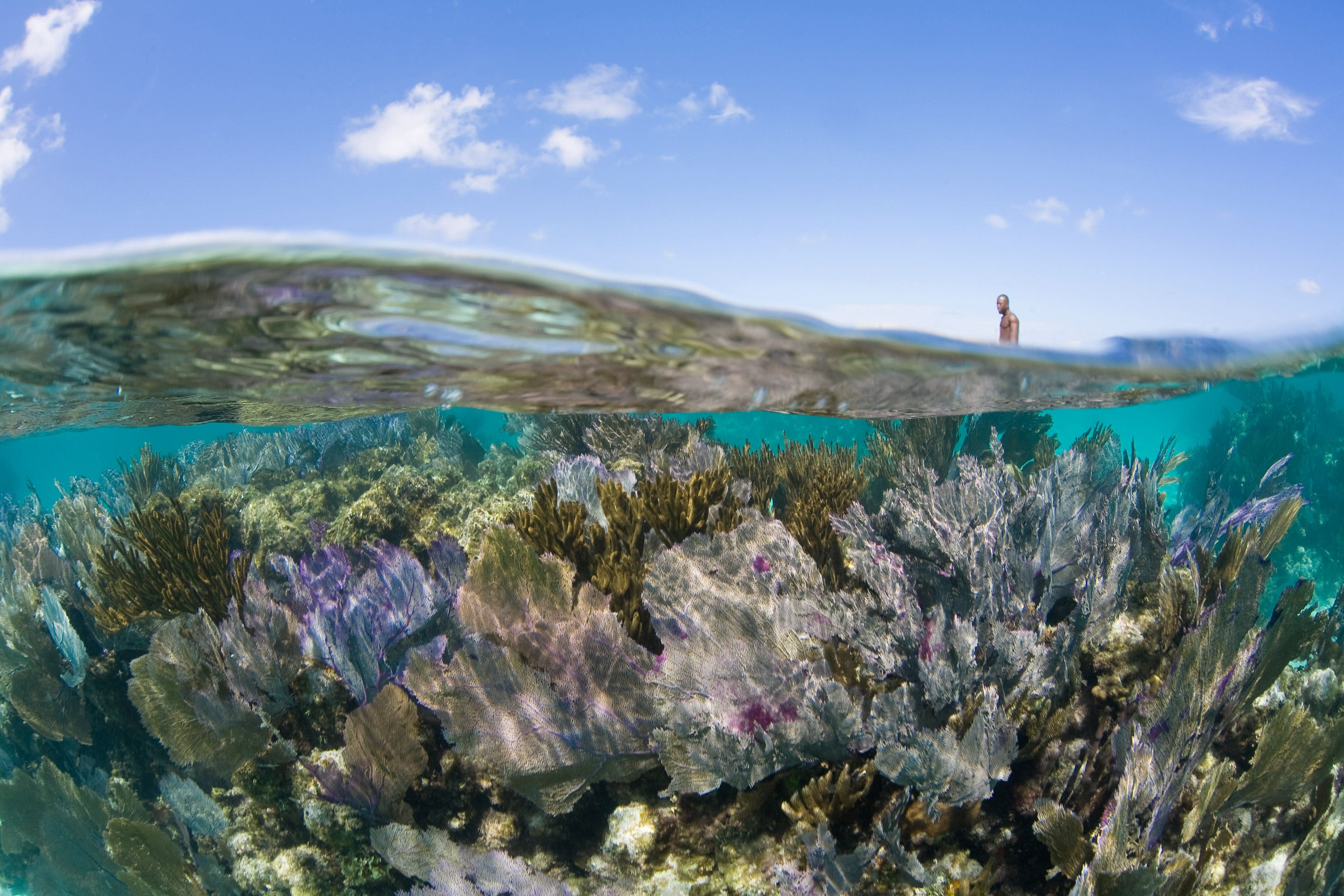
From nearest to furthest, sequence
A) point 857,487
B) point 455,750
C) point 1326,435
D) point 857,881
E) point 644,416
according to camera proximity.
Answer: point 857,881 → point 455,750 → point 857,487 → point 644,416 → point 1326,435

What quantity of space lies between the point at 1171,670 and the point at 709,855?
2.87 metres

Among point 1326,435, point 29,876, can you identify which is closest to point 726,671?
point 29,876

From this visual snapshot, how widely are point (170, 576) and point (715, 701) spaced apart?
5.41 metres

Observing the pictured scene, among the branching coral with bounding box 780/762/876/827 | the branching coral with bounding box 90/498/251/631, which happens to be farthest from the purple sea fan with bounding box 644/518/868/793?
the branching coral with bounding box 90/498/251/631

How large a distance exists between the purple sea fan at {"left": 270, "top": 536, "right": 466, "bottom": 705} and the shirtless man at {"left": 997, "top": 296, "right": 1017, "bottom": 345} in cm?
653

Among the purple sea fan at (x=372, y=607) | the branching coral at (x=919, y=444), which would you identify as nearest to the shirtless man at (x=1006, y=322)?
the branching coral at (x=919, y=444)

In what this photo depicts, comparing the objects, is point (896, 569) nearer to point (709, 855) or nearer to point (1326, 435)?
point (709, 855)

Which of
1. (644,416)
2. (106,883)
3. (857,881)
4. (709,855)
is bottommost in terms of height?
(106,883)

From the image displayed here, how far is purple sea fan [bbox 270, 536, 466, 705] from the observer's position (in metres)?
4.68

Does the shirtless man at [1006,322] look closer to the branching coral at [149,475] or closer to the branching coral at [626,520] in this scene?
the branching coral at [626,520]

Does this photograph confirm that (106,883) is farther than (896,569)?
Yes

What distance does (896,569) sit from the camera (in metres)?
4.30

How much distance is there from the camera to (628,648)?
4.07 metres

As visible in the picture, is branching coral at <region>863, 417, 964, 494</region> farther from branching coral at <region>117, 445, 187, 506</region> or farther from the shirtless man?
branching coral at <region>117, 445, 187, 506</region>
